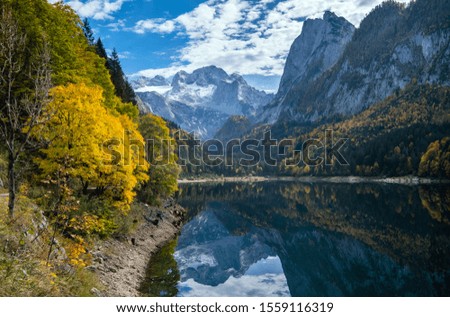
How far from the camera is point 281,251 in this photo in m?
49.9

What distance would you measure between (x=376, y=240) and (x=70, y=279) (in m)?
40.5

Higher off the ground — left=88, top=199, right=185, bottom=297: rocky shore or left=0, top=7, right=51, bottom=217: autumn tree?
left=0, top=7, right=51, bottom=217: autumn tree

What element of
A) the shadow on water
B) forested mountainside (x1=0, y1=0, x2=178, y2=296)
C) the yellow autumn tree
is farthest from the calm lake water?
the yellow autumn tree

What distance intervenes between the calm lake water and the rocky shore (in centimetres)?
121

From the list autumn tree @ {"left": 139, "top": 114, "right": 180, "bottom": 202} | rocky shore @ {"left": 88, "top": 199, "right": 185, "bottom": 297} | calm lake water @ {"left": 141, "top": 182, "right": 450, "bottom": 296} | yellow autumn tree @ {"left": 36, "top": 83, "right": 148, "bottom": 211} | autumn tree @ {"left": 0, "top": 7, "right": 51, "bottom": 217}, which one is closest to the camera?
autumn tree @ {"left": 0, "top": 7, "right": 51, "bottom": 217}

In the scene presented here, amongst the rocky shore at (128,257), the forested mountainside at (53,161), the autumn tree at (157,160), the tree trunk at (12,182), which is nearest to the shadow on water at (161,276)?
the rocky shore at (128,257)

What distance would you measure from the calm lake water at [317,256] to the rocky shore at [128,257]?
3.99 feet

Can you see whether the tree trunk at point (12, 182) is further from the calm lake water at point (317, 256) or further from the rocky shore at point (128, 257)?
the calm lake water at point (317, 256)

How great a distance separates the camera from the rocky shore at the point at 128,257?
2312 cm

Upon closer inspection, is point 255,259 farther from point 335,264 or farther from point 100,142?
point 100,142

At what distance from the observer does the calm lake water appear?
1186 inches

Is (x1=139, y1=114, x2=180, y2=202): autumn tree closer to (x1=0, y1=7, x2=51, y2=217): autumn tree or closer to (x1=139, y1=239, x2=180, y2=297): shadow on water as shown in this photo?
(x1=139, y1=239, x2=180, y2=297): shadow on water

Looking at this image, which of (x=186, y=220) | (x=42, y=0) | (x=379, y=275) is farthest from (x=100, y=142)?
(x=186, y=220)

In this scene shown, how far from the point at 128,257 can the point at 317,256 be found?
24.1 meters
